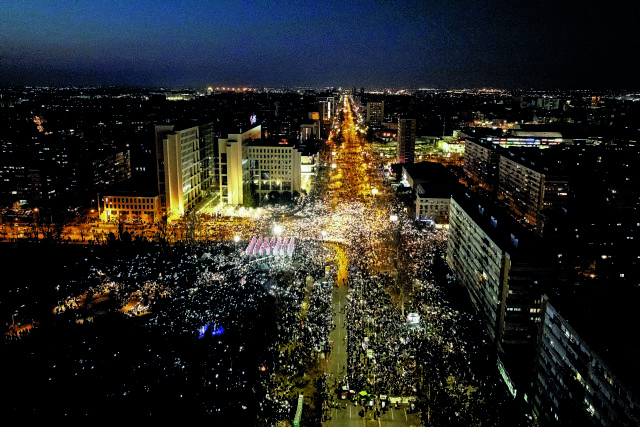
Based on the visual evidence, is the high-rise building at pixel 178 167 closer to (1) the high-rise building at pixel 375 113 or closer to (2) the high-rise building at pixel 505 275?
(2) the high-rise building at pixel 505 275

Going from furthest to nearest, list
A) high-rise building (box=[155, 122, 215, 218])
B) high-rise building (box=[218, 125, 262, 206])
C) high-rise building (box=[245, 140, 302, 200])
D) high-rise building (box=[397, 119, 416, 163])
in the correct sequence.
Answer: high-rise building (box=[397, 119, 416, 163]) < high-rise building (box=[245, 140, 302, 200]) < high-rise building (box=[218, 125, 262, 206]) < high-rise building (box=[155, 122, 215, 218])

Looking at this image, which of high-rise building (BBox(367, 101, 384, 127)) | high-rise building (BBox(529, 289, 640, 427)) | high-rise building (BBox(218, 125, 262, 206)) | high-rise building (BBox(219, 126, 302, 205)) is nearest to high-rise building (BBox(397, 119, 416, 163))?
high-rise building (BBox(219, 126, 302, 205))

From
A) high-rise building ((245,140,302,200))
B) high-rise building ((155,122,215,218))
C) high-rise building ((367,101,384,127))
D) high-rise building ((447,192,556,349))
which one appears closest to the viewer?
high-rise building ((447,192,556,349))

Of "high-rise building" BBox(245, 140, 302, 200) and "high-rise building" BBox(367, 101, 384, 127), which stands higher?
"high-rise building" BBox(367, 101, 384, 127)

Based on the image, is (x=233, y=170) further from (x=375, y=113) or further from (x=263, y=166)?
(x=375, y=113)

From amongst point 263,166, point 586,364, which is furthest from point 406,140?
point 586,364

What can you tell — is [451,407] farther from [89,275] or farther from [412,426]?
[89,275]

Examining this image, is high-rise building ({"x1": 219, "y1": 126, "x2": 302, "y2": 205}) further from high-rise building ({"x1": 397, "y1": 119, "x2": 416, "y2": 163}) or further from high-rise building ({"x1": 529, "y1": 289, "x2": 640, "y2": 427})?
high-rise building ({"x1": 529, "y1": 289, "x2": 640, "y2": 427})

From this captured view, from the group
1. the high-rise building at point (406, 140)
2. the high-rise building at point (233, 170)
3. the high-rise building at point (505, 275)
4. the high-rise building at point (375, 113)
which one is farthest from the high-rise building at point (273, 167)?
A: the high-rise building at point (375, 113)

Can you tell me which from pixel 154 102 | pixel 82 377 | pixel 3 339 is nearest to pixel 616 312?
pixel 82 377
